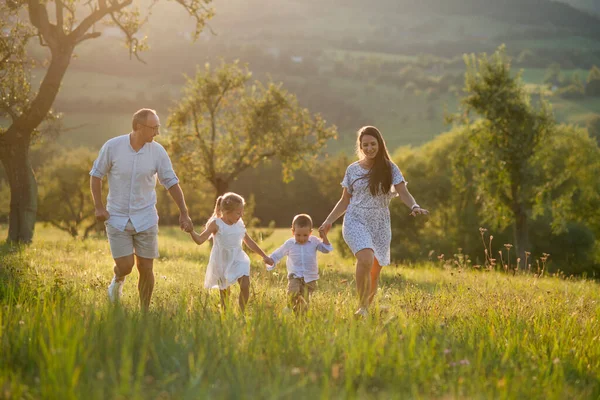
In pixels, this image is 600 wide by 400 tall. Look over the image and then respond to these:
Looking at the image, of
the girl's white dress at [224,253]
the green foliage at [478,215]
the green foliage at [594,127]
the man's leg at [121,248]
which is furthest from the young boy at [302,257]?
the green foliage at [594,127]

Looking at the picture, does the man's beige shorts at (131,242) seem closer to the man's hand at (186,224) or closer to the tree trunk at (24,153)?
the man's hand at (186,224)

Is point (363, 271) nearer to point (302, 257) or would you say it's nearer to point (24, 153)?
point (302, 257)

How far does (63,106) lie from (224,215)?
101 meters

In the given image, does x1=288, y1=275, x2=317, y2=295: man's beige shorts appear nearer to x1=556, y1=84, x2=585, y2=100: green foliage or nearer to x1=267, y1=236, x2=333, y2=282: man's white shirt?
x1=267, y1=236, x2=333, y2=282: man's white shirt

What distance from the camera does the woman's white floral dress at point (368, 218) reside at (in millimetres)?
7551

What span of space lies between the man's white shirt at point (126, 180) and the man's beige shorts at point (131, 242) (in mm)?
82

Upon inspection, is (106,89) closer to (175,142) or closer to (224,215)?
(175,142)

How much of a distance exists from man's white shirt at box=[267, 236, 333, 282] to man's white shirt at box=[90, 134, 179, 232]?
174 cm

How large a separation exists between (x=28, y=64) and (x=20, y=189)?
13.7 feet

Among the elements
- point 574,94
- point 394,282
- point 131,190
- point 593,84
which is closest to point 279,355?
point 131,190

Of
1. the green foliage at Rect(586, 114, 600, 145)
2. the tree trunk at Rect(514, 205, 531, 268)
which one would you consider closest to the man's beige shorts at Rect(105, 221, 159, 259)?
the tree trunk at Rect(514, 205, 531, 268)

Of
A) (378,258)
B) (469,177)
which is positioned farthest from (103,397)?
(469,177)

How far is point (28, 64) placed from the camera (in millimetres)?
17250

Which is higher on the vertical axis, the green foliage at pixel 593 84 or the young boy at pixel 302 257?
the green foliage at pixel 593 84
